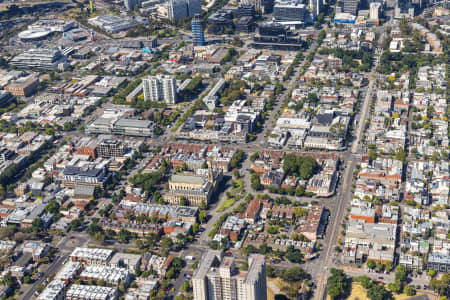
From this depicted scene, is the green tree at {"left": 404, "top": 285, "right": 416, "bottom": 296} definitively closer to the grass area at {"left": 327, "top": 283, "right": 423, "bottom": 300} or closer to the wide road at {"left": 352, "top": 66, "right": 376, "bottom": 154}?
the grass area at {"left": 327, "top": 283, "right": 423, "bottom": 300}

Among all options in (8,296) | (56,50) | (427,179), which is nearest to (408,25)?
(427,179)

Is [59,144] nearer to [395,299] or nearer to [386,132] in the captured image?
[386,132]

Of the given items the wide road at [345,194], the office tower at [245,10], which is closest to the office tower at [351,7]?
the office tower at [245,10]

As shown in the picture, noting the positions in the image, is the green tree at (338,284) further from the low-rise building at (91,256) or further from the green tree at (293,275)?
the low-rise building at (91,256)

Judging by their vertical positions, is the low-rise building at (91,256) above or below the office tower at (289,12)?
below

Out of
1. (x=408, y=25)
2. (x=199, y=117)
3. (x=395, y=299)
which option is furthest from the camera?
(x=408, y=25)

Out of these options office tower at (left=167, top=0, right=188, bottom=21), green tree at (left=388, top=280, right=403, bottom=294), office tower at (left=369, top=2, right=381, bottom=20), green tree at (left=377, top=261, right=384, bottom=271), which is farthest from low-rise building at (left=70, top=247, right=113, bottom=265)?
office tower at (left=369, top=2, right=381, bottom=20)
